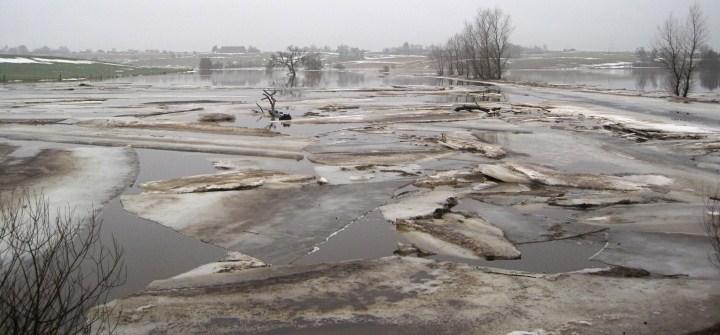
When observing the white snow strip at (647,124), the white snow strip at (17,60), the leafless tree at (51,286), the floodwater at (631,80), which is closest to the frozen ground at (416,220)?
the white snow strip at (647,124)

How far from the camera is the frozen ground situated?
625cm

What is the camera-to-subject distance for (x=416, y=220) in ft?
32.6

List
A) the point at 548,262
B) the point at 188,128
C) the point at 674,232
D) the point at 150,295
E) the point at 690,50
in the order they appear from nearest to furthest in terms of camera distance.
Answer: the point at 150,295, the point at 548,262, the point at 674,232, the point at 188,128, the point at 690,50

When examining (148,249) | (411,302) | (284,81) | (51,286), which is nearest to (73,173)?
(148,249)

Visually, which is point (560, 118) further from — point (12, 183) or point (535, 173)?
point (12, 183)

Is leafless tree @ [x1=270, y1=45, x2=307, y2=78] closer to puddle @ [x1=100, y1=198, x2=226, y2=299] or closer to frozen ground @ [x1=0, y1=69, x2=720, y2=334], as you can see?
frozen ground @ [x1=0, y1=69, x2=720, y2=334]

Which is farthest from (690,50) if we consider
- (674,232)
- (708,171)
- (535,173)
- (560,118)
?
(674,232)

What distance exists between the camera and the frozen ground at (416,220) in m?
6.25

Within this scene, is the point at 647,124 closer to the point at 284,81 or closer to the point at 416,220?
the point at 416,220

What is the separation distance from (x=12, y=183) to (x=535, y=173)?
12.6 m

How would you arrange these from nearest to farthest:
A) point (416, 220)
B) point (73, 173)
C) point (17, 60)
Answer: point (416, 220), point (73, 173), point (17, 60)

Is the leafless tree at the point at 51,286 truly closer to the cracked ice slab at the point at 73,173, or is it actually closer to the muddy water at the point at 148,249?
the muddy water at the point at 148,249

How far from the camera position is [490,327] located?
229 inches

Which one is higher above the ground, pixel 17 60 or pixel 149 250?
pixel 17 60
